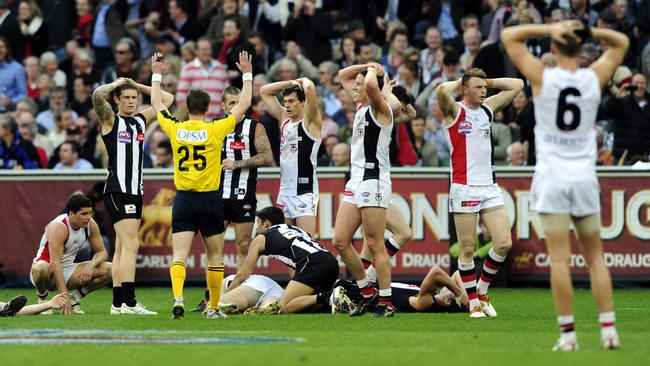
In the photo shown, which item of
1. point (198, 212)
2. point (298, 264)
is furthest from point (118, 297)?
point (298, 264)

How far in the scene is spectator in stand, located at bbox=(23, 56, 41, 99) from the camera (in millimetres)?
26406

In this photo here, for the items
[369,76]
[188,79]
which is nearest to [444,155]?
[188,79]

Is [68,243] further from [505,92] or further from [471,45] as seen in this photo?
[471,45]

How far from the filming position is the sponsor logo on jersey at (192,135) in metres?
14.7

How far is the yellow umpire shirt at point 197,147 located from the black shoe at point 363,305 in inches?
85.0

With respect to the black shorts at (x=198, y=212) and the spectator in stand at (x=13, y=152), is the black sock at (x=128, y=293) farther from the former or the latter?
the spectator in stand at (x=13, y=152)

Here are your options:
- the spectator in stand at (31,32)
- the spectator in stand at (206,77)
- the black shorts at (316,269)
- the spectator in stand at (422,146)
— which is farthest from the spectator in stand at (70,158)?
the black shorts at (316,269)

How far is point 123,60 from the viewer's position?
83.7 feet

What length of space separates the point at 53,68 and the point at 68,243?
10.7 metres

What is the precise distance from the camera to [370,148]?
1518 centimetres

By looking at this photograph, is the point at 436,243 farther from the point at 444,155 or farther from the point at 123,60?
the point at 123,60

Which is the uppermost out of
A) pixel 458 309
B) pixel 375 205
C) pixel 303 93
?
pixel 303 93

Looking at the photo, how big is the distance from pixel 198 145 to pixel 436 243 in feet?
22.9

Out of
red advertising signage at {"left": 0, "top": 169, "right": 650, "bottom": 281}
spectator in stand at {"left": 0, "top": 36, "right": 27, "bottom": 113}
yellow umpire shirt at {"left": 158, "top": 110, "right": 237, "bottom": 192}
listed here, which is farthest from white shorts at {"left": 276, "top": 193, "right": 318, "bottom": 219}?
spectator in stand at {"left": 0, "top": 36, "right": 27, "bottom": 113}
